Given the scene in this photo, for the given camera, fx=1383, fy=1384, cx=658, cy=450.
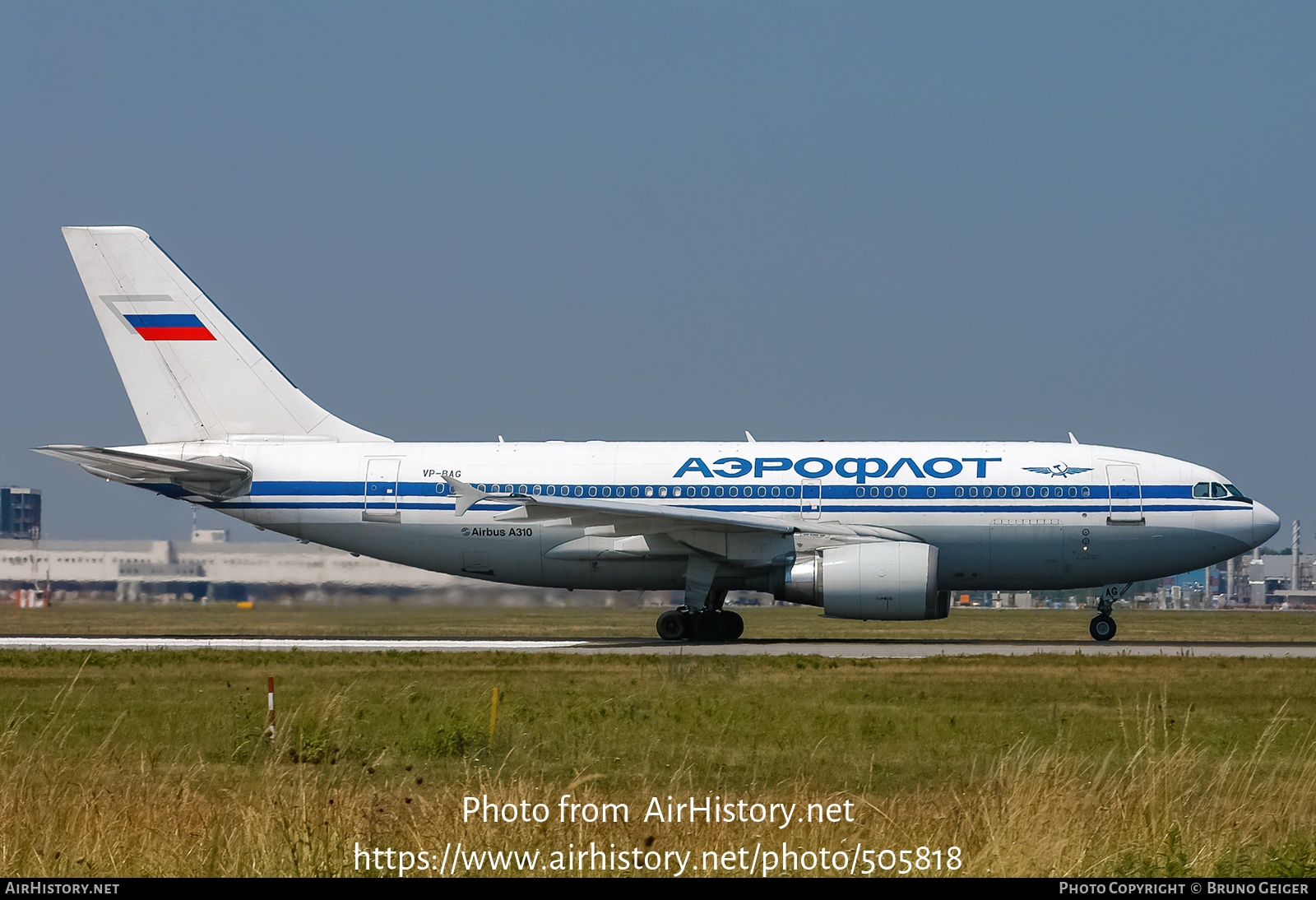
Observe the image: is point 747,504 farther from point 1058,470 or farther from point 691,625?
point 1058,470

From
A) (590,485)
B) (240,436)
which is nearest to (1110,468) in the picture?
(590,485)

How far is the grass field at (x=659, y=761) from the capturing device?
8.37m

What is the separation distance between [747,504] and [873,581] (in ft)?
11.1

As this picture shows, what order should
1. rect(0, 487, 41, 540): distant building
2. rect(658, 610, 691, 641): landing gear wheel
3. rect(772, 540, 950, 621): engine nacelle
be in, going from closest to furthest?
1. rect(772, 540, 950, 621): engine nacelle
2. rect(658, 610, 691, 641): landing gear wheel
3. rect(0, 487, 41, 540): distant building

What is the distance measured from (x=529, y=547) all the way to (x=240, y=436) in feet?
23.9

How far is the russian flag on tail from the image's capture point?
1253 inches

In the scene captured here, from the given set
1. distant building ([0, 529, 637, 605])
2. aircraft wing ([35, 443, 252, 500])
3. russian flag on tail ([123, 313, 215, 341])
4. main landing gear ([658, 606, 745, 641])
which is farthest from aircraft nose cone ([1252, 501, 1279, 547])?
russian flag on tail ([123, 313, 215, 341])

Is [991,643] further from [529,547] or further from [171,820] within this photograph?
[171,820]

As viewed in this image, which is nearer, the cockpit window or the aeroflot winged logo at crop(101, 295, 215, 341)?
the cockpit window

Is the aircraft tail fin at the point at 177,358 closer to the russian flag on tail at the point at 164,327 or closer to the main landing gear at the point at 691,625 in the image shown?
the russian flag on tail at the point at 164,327

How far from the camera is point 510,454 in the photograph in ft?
100

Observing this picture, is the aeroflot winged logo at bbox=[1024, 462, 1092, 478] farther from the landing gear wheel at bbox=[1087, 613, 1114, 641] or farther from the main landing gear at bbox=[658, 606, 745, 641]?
the main landing gear at bbox=[658, 606, 745, 641]

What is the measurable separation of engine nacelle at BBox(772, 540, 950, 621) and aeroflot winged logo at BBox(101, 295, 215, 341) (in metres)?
15.1

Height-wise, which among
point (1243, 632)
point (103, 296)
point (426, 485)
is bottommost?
point (1243, 632)
